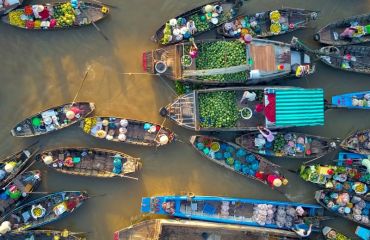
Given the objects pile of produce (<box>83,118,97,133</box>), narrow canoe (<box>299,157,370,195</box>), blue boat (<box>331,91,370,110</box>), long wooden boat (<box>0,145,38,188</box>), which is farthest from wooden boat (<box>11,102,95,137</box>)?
blue boat (<box>331,91,370,110</box>)

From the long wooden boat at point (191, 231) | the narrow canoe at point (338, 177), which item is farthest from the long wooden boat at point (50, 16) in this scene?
the narrow canoe at point (338, 177)

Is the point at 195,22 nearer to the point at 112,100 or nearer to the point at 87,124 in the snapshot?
the point at 112,100

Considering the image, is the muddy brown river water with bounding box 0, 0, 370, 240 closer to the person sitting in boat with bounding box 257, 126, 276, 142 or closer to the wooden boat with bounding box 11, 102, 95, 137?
the wooden boat with bounding box 11, 102, 95, 137

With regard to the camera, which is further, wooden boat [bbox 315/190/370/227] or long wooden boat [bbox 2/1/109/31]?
wooden boat [bbox 315/190/370/227]

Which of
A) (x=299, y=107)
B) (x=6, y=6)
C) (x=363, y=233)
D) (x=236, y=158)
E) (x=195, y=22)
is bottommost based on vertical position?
(x=363, y=233)

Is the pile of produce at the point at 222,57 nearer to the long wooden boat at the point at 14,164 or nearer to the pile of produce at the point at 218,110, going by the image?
the pile of produce at the point at 218,110

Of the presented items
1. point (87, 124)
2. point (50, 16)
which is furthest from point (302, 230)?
point (50, 16)

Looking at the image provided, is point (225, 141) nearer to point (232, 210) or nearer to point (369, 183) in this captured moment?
point (232, 210)

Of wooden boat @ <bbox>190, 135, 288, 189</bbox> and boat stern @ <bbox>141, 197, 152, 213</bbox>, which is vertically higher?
wooden boat @ <bbox>190, 135, 288, 189</bbox>
